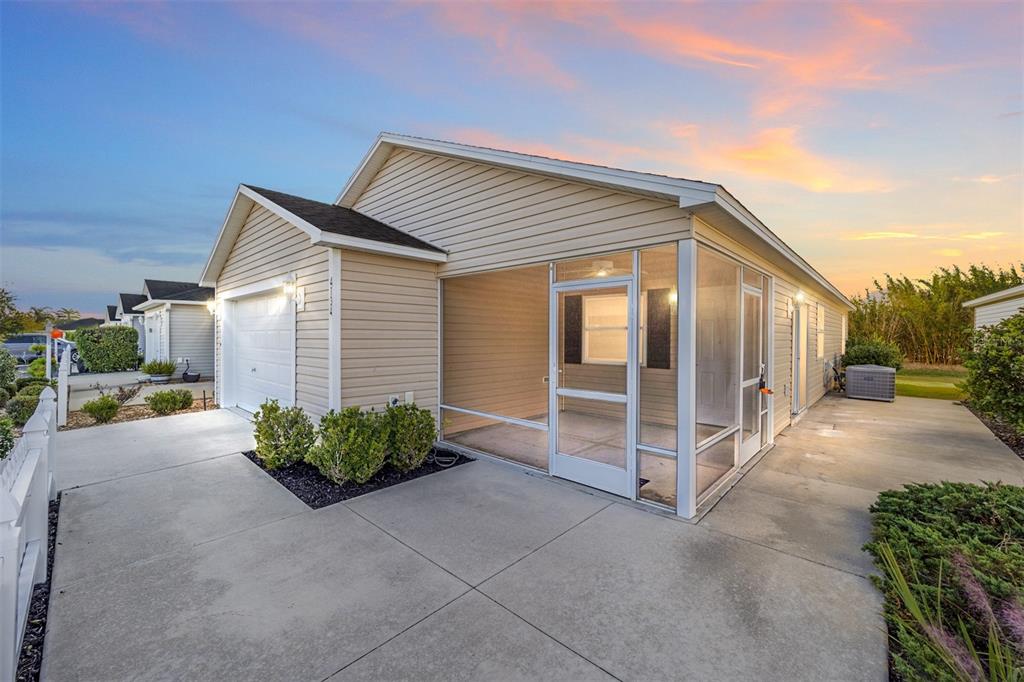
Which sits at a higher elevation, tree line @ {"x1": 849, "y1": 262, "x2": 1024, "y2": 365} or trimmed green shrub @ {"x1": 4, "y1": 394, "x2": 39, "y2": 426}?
tree line @ {"x1": 849, "y1": 262, "x2": 1024, "y2": 365}

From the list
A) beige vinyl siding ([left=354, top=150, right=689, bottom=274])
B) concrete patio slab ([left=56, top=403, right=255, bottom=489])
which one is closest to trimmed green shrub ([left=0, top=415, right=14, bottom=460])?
concrete patio slab ([left=56, top=403, right=255, bottom=489])

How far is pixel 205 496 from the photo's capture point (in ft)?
14.1

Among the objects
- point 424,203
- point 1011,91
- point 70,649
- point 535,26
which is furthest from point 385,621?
point 1011,91

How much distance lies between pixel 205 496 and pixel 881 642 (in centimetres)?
567

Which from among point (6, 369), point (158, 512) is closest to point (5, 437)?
point (158, 512)

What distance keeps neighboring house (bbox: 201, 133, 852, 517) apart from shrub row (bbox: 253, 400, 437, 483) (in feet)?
1.94

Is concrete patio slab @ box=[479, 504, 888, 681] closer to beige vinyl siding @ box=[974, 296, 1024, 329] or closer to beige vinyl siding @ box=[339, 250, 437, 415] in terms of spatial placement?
beige vinyl siding @ box=[339, 250, 437, 415]

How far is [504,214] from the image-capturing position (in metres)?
5.31

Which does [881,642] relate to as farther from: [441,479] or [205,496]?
[205,496]

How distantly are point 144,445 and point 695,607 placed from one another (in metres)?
7.65

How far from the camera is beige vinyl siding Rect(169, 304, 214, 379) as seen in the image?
48.3ft

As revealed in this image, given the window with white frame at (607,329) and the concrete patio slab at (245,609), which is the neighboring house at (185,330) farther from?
the window with white frame at (607,329)

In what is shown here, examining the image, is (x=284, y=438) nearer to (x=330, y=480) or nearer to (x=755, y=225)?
(x=330, y=480)

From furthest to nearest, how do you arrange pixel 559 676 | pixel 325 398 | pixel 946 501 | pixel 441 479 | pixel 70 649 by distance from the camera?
pixel 325 398 < pixel 441 479 < pixel 946 501 < pixel 70 649 < pixel 559 676
